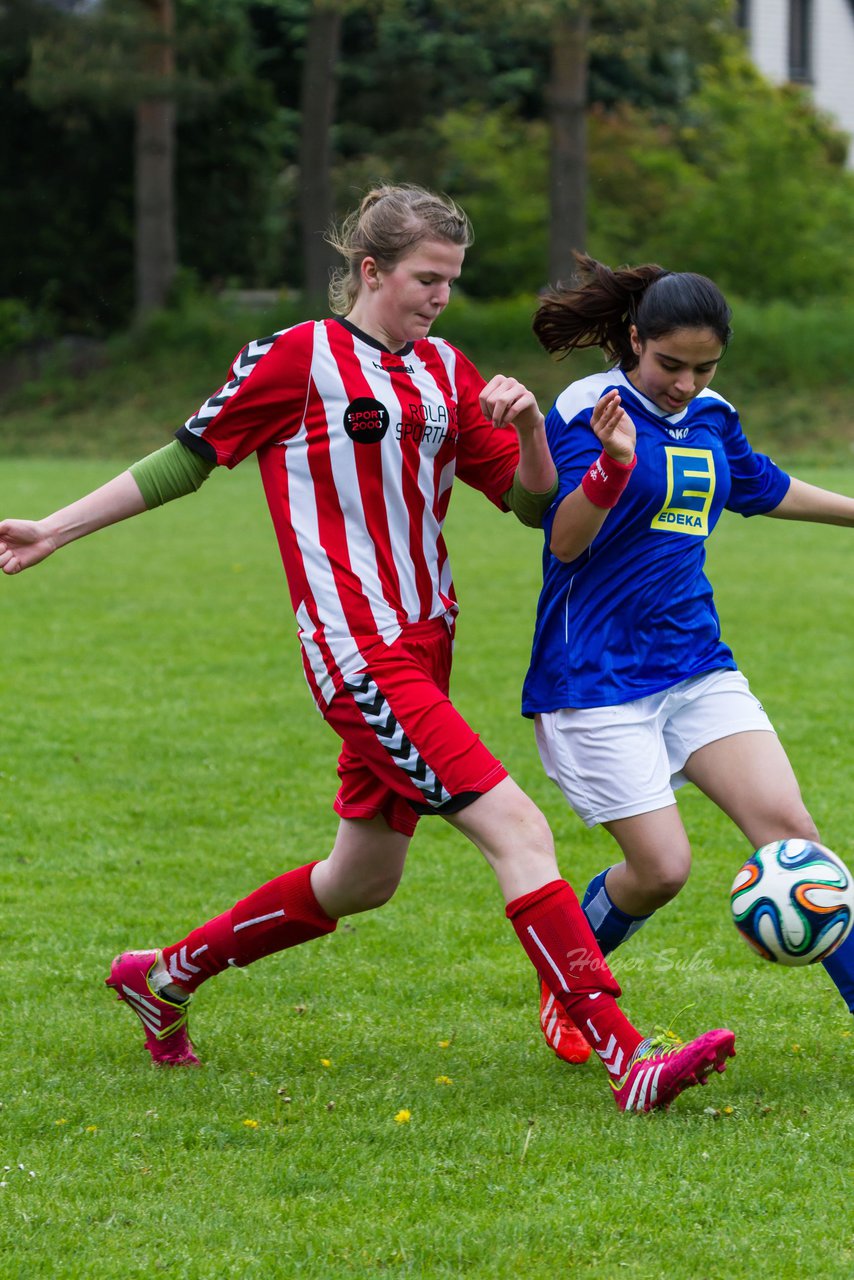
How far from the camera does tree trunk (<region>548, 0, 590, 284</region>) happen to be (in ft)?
93.0

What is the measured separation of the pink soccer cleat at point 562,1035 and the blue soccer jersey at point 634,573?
2.75ft

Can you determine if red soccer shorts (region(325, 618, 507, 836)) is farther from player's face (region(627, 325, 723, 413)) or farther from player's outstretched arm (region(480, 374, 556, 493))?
player's face (region(627, 325, 723, 413))

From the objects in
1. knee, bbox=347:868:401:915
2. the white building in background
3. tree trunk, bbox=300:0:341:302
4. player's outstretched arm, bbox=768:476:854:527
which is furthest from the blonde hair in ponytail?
the white building in background

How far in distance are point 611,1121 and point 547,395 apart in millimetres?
24442

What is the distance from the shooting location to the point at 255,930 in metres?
4.57

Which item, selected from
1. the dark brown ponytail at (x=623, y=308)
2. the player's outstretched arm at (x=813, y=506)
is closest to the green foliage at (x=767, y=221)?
the player's outstretched arm at (x=813, y=506)

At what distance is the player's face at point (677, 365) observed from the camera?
4258 mm

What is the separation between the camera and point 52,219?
33.6 m

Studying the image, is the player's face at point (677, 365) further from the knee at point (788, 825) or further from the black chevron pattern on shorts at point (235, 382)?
the knee at point (788, 825)

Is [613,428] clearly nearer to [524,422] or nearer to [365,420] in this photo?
[524,422]

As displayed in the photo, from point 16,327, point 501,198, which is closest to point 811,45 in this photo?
point 501,198

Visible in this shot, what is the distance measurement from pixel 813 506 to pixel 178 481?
1742 mm

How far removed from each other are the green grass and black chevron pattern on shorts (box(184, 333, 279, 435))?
5.45 ft

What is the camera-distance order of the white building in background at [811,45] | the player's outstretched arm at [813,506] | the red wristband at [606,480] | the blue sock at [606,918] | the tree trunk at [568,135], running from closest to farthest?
1. the red wristband at [606,480]
2. the blue sock at [606,918]
3. the player's outstretched arm at [813,506]
4. the tree trunk at [568,135]
5. the white building in background at [811,45]
